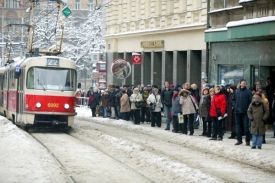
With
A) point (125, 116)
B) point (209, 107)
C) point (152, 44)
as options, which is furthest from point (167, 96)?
point (152, 44)

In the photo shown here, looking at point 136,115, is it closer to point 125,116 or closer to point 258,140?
point 125,116

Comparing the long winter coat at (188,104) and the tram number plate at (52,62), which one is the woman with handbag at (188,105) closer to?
the long winter coat at (188,104)

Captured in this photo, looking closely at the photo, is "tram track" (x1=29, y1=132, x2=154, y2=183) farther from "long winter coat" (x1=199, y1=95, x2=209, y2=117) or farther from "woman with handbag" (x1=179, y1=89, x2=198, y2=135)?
"woman with handbag" (x1=179, y1=89, x2=198, y2=135)

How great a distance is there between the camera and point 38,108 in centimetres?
2916

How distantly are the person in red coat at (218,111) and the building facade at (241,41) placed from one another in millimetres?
2797

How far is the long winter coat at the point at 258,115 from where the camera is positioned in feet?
70.9

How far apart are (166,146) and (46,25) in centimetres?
5942

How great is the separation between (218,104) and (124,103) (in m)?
12.2

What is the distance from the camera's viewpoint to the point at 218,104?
81.8 feet

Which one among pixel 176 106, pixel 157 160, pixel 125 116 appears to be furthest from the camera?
pixel 125 116

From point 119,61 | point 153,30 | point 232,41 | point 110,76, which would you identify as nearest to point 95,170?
point 232,41

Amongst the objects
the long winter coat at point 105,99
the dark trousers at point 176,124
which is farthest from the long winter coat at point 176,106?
the long winter coat at point 105,99

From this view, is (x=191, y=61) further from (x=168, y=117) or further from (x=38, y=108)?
(x=38, y=108)

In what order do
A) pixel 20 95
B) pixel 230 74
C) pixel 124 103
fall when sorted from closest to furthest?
pixel 20 95, pixel 230 74, pixel 124 103
